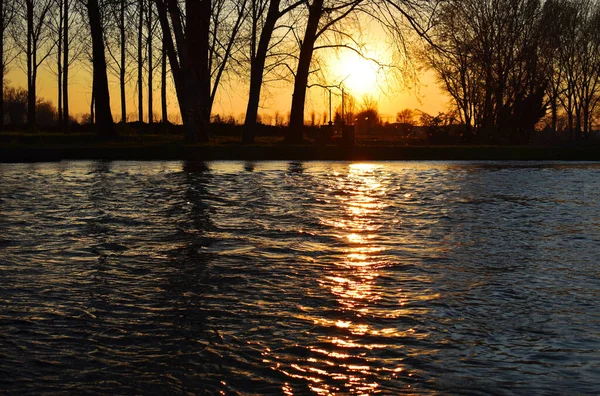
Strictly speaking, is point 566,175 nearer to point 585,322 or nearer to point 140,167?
point 140,167

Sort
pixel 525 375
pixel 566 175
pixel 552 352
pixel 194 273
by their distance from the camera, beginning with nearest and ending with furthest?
pixel 525 375
pixel 552 352
pixel 194 273
pixel 566 175

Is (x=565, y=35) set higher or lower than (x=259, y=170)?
higher

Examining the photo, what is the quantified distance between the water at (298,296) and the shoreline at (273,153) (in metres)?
8.81

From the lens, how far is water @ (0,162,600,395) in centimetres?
315

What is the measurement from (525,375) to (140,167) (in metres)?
13.4

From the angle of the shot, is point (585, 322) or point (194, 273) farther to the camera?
point (194, 273)

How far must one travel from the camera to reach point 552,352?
3.43 meters

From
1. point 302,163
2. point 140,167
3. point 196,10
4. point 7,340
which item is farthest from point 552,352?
point 196,10

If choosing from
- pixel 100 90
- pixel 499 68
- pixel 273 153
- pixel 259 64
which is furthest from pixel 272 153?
pixel 499 68

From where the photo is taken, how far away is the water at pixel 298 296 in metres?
3.15

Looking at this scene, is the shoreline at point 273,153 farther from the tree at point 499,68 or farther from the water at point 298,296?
the tree at point 499,68

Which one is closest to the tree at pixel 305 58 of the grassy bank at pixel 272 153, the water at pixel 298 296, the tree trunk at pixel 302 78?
the tree trunk at pixel 302 78

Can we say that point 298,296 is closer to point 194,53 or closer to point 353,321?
point 353,321

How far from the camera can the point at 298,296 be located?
14.7ft
